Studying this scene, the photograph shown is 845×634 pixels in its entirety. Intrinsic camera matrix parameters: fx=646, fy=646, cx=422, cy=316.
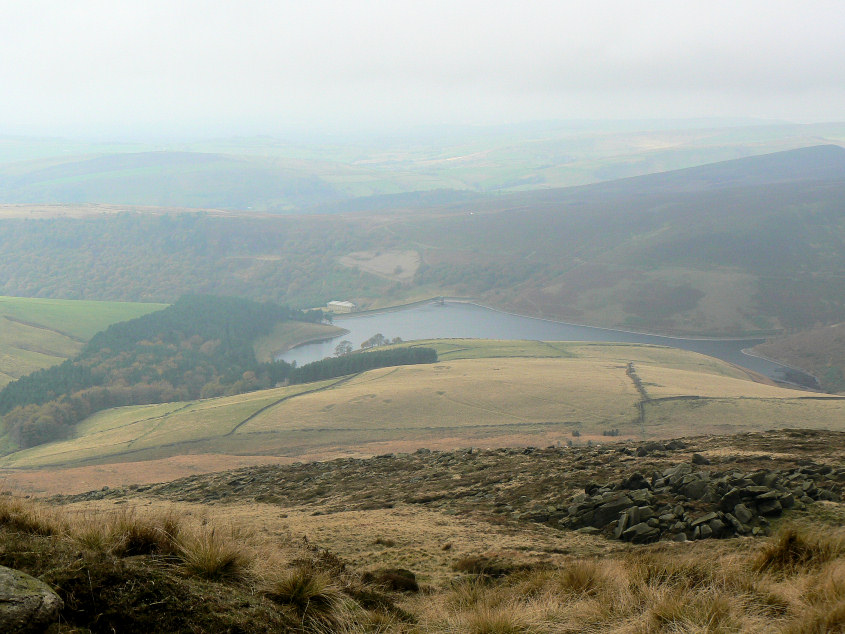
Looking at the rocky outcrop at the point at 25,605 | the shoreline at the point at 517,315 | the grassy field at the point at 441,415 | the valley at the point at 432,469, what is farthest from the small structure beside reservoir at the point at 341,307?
the rocky outcrop at the point at 25,605

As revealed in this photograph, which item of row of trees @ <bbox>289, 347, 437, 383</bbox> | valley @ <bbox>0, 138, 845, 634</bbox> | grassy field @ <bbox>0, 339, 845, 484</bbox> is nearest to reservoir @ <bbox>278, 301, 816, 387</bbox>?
valley @ <bbox>0, 138, 845, 634</bbox>

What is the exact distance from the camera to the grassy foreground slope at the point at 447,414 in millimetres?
47250

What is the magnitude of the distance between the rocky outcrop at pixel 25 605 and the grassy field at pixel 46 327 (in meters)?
106

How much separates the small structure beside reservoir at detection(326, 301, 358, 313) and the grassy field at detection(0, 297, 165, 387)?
44069 mm

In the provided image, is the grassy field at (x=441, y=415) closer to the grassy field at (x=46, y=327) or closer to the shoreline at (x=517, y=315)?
the grassy field at (x=46, y=327)

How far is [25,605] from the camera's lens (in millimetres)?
5891

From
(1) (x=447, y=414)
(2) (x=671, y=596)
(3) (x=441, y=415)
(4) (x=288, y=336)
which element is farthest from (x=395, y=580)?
(4) (x=288, y=336)

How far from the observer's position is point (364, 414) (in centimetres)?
5709

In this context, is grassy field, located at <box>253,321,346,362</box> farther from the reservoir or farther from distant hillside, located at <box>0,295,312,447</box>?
the reservoir

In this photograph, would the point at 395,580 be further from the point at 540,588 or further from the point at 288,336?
the point at 288,336

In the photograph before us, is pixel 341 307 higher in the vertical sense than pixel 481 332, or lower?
higher

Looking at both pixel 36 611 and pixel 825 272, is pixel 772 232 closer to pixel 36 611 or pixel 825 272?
pixel 825 272

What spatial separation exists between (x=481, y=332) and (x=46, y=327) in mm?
90772

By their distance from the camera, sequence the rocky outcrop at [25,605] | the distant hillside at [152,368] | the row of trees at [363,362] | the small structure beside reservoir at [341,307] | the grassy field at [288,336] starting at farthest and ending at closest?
1. the small structure beside reservoir at [341,307]
2. the grassy field at [288,336]
3. the row of trees at [363,362]
4. the distant hillside at [152,368]
5. the rocky outcrop at [25,605]
